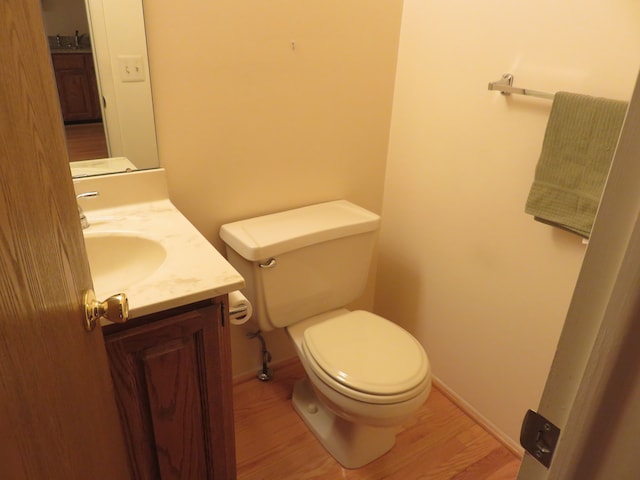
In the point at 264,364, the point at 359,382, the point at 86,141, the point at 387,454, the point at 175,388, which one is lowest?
the point at 387,454

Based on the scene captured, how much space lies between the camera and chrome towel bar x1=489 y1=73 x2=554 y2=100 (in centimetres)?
132

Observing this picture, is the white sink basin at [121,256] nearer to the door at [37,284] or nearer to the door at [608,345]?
the door at [37,284]

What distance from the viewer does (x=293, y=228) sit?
157cm

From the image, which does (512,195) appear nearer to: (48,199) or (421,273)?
(421,273)

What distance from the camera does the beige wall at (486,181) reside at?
126 centimetres

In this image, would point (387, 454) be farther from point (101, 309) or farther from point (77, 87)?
point (77, 87)

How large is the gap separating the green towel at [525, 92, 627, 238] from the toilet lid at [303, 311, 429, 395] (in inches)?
23.0

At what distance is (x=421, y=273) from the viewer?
6.27ft

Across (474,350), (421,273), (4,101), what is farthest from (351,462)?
(4,101)

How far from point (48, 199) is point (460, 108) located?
137 cm

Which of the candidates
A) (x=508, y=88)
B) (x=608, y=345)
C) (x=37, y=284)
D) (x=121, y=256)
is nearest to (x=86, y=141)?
Result: (x=121, y=256)

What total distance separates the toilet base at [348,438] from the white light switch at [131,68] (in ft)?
4.26

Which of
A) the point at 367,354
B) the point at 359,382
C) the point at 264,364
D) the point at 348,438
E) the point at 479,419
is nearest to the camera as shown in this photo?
the point at 359,382

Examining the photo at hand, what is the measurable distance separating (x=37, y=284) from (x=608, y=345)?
56cm
